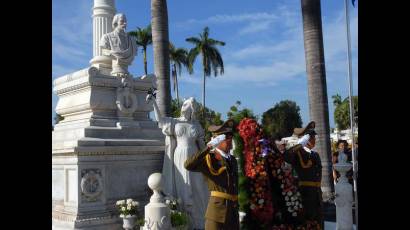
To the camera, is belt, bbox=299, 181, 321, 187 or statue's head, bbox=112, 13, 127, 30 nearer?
belt, bbox=299, 181, 321, 187

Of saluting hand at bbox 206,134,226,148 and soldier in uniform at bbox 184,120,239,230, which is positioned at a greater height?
saluting hand at bbox 206,134,226,148

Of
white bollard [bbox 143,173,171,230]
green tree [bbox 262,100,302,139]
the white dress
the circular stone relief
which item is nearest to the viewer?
white bollard [bbox 143,173,171,230]

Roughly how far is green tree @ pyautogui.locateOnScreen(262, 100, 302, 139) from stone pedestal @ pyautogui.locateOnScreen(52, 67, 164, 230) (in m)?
43.8

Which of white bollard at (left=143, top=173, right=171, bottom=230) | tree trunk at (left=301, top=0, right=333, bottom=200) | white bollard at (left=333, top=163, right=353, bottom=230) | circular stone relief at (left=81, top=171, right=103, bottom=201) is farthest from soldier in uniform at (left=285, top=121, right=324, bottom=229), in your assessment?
tree trunk at (left=301, top=0, right=333, bottom=200)

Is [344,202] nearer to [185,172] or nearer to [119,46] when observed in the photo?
[185,172]

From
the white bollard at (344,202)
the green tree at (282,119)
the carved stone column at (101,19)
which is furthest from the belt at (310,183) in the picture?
the green tree at (282,119)

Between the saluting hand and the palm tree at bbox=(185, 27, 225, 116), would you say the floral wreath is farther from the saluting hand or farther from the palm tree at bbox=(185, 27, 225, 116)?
the palm tree at bbox=(185, 27, 225, 116)

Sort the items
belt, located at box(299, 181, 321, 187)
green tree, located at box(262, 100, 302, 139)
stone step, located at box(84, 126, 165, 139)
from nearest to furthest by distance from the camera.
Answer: belt, located at box(299, 181, 321, 187)
stone step, located at box(84, 126, 165, 139)
green tree, located at box(262, 100, 302, 139)

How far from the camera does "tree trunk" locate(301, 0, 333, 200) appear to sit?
423 inches

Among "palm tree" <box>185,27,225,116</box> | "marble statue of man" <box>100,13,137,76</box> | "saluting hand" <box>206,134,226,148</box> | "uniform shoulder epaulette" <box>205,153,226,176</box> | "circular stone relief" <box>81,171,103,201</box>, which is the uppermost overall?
"palm tree" <box>185,27,225,116</box>

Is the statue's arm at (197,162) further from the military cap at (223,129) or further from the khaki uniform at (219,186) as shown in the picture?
the military cap at (223,129)

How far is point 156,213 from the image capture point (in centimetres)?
673

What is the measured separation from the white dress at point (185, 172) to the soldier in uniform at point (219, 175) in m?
3.01
